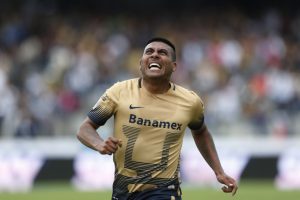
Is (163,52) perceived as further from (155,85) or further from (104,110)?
(104,110)

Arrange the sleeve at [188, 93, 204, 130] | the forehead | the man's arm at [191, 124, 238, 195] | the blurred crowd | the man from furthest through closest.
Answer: the blurred crowd < the man's arm at [191, 124, 238, 195] < the sleeve at [188, 93, 204, 130] < the forehead < the man

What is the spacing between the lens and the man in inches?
299

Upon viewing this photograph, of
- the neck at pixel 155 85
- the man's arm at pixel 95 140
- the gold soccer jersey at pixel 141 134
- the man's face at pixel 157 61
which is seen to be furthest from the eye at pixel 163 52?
the man's arm at pixel 95 140

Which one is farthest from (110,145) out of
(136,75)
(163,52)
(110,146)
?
(136,75)

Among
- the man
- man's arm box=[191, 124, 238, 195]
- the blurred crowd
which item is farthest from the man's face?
the blurred crowd

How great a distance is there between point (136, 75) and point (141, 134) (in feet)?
45.1

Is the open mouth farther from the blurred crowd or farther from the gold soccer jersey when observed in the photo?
the blurred crowd

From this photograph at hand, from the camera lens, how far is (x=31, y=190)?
18.4 metres

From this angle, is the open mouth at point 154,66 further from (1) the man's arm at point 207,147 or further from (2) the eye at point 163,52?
(1) the man's arm at point 207,147

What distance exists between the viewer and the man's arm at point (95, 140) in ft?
22.9

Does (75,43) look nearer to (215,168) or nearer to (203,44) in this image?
(203,44)

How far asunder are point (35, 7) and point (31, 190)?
7.85 meters

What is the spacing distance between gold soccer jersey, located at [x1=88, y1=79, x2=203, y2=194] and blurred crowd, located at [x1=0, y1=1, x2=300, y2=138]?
1134cm

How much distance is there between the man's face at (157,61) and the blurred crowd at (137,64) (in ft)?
37.5
